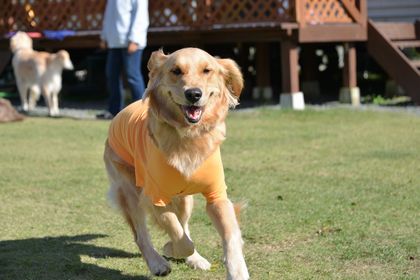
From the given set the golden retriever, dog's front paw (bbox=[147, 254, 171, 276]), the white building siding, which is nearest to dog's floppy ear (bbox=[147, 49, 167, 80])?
the golden retriever

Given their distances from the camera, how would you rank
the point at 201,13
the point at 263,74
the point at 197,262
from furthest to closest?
the point at 263,74 < the point at 201,13 < the point at 197,262

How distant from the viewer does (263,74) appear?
13.9 m

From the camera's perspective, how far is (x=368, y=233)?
494 centimetres

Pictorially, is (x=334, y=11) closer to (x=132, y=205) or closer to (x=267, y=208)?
(x=267, y=208)

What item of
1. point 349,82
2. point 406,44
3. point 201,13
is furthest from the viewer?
point 406,44

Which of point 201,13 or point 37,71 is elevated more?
point 201,13

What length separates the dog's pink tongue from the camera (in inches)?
154

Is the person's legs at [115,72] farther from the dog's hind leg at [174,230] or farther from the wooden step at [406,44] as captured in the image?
the dog's hind leg at [174,230]

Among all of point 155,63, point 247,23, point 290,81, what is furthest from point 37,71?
point 155,63

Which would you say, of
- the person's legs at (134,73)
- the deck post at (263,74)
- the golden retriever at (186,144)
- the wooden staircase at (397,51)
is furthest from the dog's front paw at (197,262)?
the deck post at (263,74)

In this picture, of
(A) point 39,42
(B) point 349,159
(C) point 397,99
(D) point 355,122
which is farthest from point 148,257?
(A) point 39,42

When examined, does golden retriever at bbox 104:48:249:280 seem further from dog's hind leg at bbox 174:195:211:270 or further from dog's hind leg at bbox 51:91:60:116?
dog's hind leg at bbox 51:91:60:116

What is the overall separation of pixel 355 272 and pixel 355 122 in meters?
6.55

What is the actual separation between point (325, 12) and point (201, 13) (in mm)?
2043
